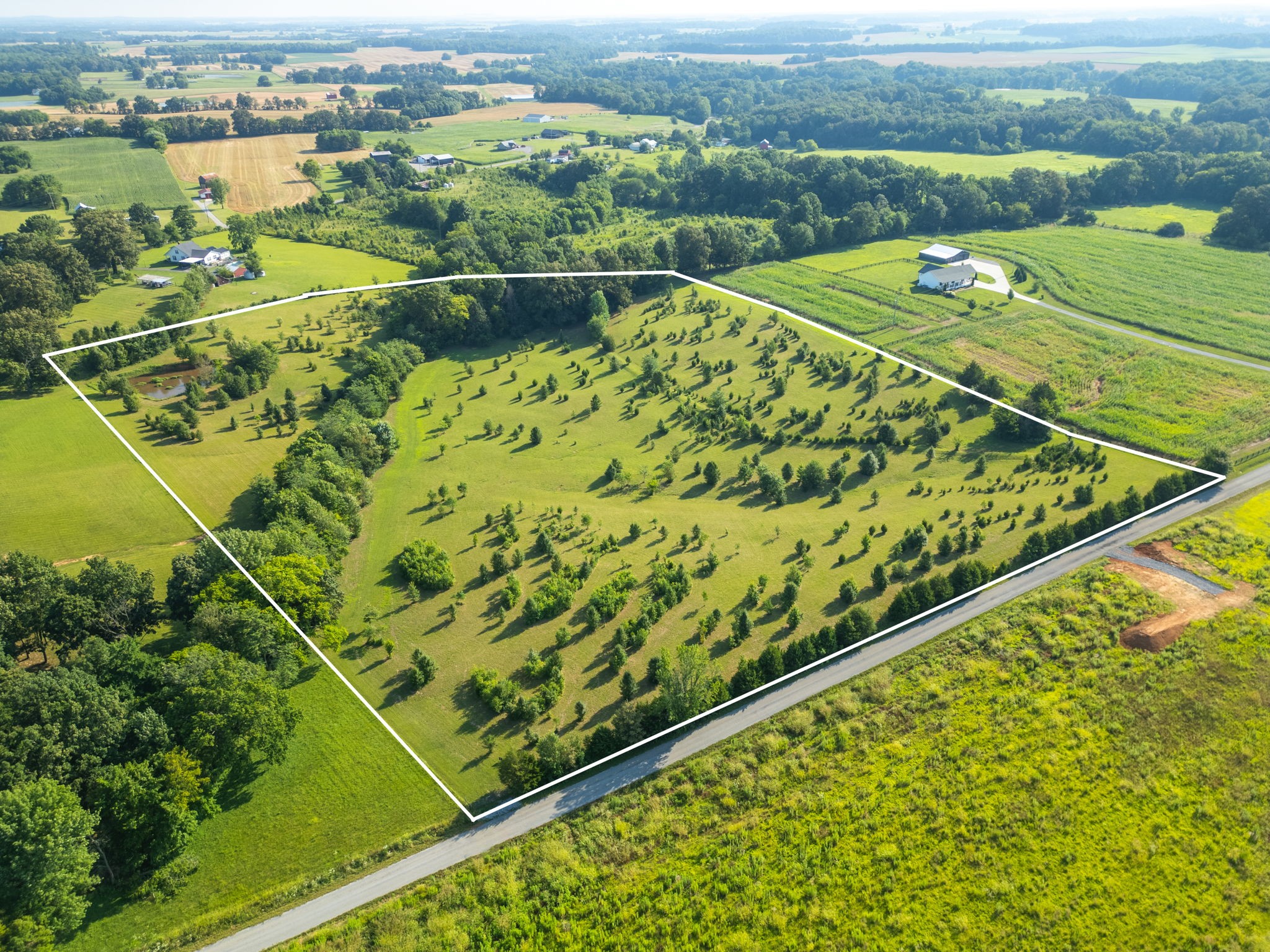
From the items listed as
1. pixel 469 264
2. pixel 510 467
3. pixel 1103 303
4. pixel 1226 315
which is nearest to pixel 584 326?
pixel 469 264

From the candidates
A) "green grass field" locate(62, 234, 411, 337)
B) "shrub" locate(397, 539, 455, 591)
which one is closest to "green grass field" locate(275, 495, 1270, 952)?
"shrub" locate(397, 539, 455, 591)

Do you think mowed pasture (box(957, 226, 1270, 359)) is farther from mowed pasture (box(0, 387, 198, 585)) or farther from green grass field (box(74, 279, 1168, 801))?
mowed pasture (box(0, 387, 198, 585))

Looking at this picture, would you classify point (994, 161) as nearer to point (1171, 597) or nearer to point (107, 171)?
point (1171, 597)

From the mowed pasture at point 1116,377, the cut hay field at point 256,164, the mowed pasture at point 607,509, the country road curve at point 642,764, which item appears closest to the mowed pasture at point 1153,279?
the mowed pasture at point 1116,377

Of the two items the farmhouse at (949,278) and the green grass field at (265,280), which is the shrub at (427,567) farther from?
the farmhouse at (949,278)

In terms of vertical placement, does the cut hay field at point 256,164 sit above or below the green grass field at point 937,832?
above

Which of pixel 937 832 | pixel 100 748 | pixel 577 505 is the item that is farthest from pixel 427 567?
pixel 937 832

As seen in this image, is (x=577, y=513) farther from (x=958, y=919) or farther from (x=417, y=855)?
(x=958, y=919)
